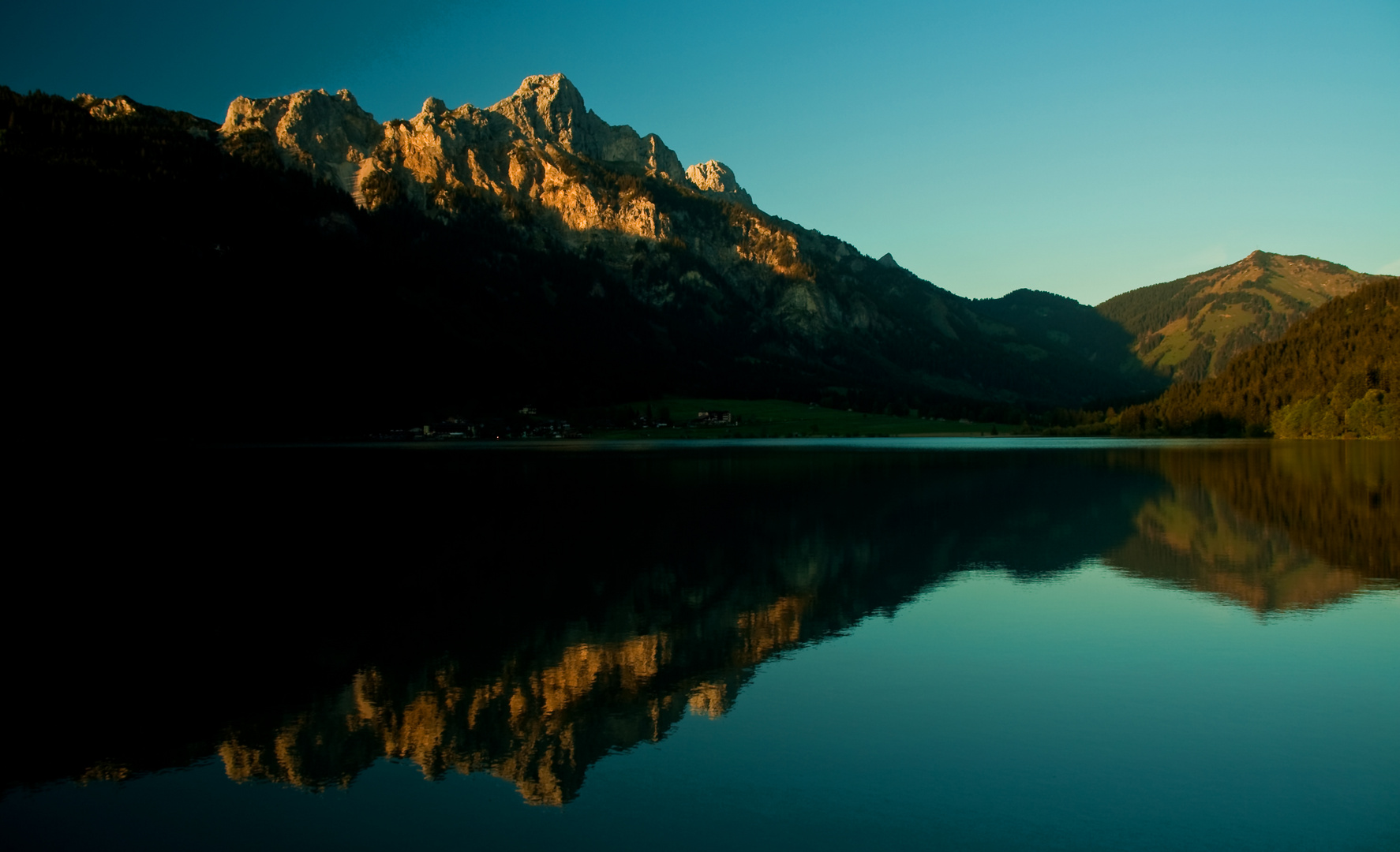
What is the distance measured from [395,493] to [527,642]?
3434 centimetres

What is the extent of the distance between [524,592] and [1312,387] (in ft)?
549

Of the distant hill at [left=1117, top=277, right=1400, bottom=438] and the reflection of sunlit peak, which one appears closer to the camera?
the reflection of sunlit peak

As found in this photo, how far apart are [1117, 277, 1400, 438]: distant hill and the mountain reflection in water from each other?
10190 cm

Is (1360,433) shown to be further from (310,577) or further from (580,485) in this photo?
(310,577)

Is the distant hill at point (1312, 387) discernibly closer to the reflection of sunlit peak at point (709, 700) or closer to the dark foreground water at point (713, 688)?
the dark foreground water at point (713, 688)

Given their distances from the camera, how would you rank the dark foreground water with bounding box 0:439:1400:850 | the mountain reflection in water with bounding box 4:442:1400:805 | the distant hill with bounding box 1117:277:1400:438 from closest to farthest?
the dark foreground water with bounding box 0:439:1400:850
the mountain reflection in water with bounding box 4:442:1400:805
the distant hill with bounding box 1117:277:1400:438

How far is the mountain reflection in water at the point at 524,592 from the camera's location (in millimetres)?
11836

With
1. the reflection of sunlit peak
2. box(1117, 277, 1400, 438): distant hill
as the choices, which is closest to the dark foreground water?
the reflection of sunlit peak

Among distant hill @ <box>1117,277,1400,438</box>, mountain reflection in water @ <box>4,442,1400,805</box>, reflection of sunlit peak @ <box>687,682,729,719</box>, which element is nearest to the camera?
mountain reflection in water @ <box>4,442,1400,805</box>

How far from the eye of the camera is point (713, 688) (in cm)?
1353

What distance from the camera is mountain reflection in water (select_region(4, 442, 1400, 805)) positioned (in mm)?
11836

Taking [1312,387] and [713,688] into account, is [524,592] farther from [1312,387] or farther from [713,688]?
[1312,387]

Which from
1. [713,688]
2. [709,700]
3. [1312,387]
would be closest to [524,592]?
[713,688]

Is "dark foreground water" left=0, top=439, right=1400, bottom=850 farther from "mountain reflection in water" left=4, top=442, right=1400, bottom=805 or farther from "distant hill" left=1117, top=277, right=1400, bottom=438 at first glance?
"distant hill" left=1117, top=277, right=1400, bottom=438
